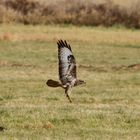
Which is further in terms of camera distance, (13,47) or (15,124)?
(13,47)

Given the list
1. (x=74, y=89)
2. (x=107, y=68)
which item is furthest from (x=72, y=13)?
(x=74, y=89)

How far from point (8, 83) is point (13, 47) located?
12566mm

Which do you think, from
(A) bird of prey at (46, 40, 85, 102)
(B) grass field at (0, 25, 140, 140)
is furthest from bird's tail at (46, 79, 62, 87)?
(B) grass field at (0, 25, 140, 140)

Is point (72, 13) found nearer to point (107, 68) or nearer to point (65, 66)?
point (107, 68)

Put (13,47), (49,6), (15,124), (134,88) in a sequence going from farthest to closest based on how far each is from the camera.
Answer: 1. (49,6)
2. (13,47)
3. (134,88)
4. (15,124)

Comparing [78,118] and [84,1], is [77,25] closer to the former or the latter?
[84,1]

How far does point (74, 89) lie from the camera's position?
1780 centimetres

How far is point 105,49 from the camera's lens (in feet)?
105

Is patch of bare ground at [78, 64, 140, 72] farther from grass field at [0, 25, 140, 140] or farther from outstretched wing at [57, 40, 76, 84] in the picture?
outstretched wing at [57, 40, 76, 84]

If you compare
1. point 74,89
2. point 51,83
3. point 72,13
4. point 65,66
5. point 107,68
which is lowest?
point 72,13

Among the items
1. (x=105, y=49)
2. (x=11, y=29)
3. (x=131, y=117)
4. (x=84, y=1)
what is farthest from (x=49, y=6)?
(x=131, y=117)

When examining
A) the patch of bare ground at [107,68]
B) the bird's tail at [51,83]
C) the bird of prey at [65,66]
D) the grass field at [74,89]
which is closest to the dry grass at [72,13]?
the grass field at [74,89]

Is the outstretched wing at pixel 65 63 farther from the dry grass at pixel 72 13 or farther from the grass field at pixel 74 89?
the dry grass at pixel 72 13

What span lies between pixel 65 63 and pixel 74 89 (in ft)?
23.0
